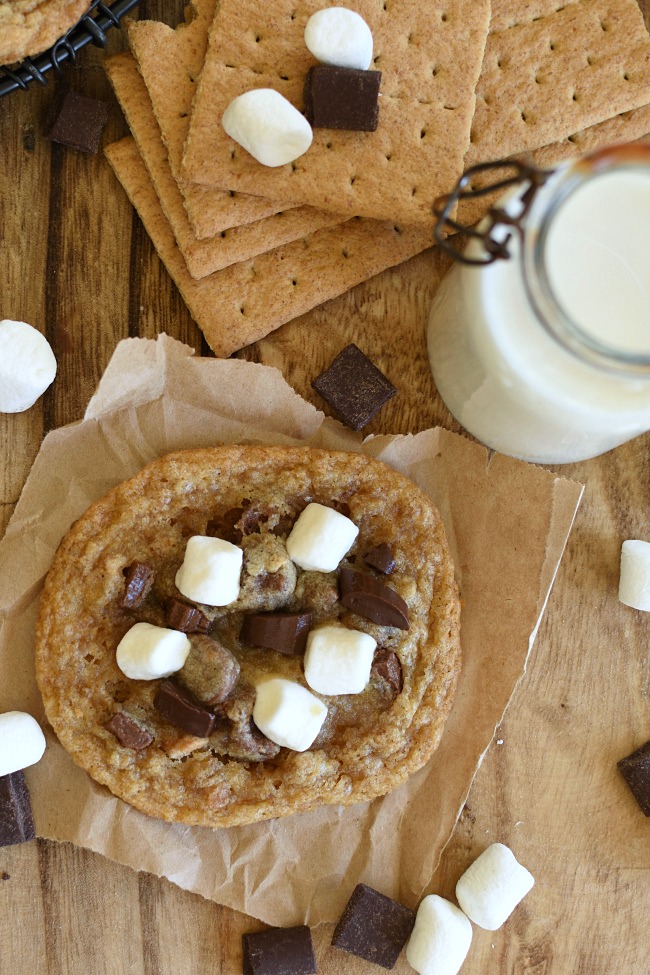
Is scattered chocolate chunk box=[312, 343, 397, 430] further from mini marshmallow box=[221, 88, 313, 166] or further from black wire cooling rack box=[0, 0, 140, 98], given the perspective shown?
black wire cooling rack box=[0, 0, 140, 98]

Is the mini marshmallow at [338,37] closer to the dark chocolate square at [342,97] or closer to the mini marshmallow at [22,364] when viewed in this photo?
the dark chocolate square at [342,97]

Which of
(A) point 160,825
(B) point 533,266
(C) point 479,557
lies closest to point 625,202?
(B) point 533,266

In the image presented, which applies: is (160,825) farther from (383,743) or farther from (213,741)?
(383,743)

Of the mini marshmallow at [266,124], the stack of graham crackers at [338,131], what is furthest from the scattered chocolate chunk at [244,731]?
Result: the mini marshmallow at [266,124]

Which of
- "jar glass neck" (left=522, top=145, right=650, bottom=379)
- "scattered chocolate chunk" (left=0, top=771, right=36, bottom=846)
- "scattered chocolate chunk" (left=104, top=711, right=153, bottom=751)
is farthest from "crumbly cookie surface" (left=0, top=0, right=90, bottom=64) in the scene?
"scattered chocolate chunk" (left=0, top=771, right=36, bottom=846)

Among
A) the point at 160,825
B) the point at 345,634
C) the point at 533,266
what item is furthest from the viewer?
the point at 160,825

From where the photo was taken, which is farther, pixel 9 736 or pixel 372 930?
pixel 372 930

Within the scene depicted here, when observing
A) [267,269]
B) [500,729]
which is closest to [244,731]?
[500,729]
